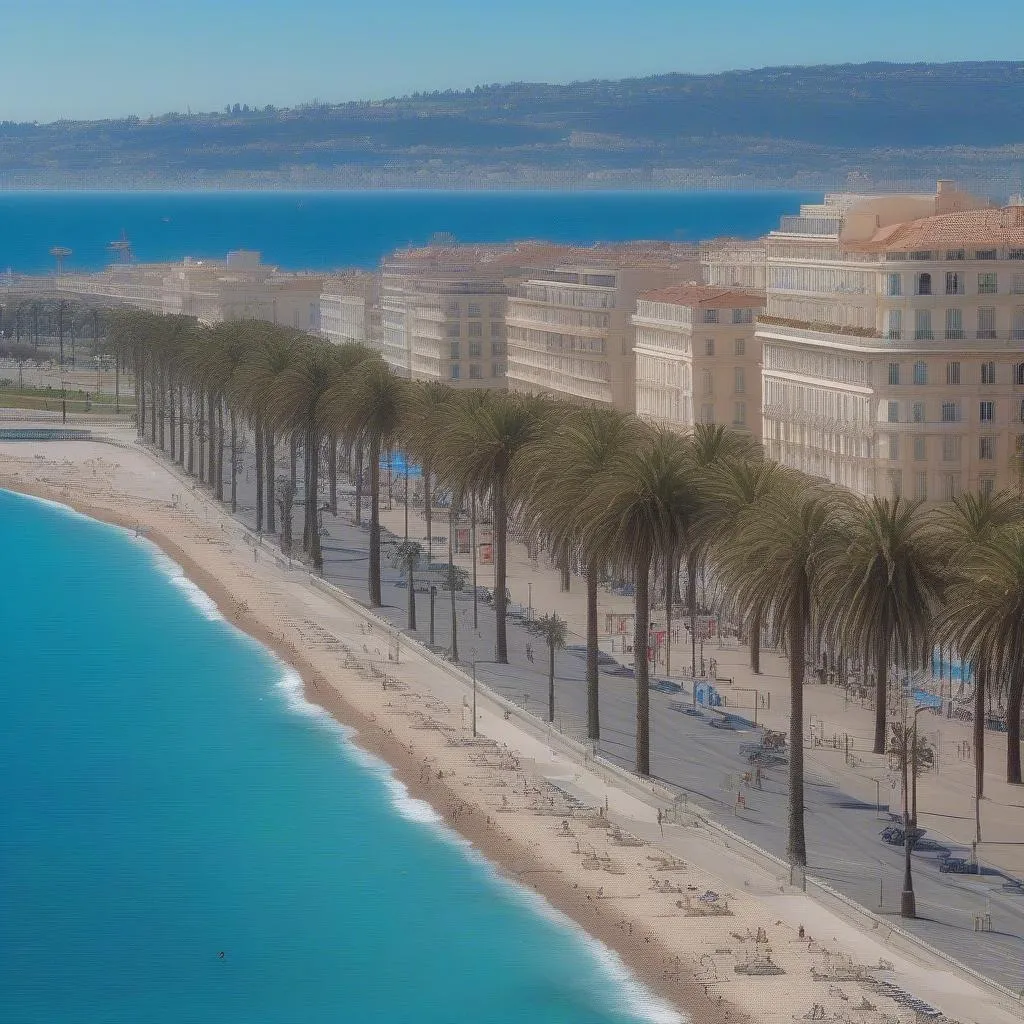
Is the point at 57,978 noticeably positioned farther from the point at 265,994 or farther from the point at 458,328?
the point at 458,328

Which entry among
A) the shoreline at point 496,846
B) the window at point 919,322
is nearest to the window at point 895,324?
the window at point 919,322

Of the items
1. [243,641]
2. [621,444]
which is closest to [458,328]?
[243,641]

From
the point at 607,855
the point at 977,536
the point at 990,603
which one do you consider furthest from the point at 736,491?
the point at 607,855

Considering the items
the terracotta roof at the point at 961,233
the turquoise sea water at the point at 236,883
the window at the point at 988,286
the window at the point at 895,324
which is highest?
the terracotta roof at the point at 961,233

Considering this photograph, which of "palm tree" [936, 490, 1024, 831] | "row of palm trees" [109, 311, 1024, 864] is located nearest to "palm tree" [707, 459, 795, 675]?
"row of palm trees" [109, 311, 1024, 864]

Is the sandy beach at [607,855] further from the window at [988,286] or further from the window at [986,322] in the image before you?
the window at [988,286]

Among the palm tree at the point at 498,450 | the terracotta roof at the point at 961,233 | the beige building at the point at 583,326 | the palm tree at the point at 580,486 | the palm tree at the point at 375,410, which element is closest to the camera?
the palm tree at the point at 580,486

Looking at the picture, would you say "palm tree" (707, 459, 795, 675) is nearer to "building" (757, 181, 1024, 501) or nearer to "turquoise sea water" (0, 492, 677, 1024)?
"turquoise sea water" (0, 492, 677, 1024)
